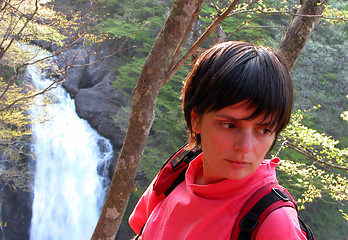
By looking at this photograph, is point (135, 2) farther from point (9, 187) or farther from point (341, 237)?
point (341, 237)

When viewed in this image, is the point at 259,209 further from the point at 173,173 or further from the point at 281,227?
the point at 173,173

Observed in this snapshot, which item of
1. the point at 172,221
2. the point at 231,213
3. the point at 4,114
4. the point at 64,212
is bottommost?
the point at 64,212

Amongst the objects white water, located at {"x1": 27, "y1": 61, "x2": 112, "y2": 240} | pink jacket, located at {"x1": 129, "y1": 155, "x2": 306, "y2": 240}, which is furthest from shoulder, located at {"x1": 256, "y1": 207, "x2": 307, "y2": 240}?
white water, located at {"x1": 27, "y1": 61, "x2": 112, "y2": 240}

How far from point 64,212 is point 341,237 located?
8369 millimetres

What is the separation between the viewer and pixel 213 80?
76 cm

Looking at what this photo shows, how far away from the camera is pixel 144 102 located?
2.52 m

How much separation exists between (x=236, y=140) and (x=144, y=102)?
6.00ft

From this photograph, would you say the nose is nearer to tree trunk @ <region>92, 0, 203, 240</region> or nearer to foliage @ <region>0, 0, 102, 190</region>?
tree trunk @ <region>92, 0, 203, 240</region>

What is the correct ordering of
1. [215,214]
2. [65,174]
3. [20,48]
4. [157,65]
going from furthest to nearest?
[65,174], [20,48], [157,65], [215,214]

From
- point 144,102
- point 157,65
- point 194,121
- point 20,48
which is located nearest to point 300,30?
point 157,65

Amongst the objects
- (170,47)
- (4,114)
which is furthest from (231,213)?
(4,114)

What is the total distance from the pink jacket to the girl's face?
0.03m

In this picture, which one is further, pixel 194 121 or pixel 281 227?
pixel 194 121

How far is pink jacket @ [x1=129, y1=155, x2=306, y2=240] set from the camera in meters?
0.61
